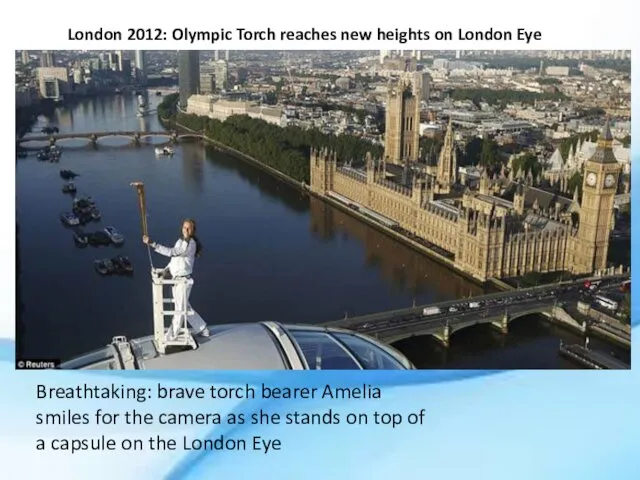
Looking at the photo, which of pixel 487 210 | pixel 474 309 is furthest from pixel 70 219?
pixel 487 210

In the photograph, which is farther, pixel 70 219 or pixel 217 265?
pixel 70 219

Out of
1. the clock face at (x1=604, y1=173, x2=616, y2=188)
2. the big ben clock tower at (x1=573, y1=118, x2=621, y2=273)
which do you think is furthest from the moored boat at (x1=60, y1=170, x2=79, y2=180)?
the clock face at (x1=604, y1=173, x2=616, y2=188)

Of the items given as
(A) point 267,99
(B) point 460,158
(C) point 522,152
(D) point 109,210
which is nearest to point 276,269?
(D) point 109,210

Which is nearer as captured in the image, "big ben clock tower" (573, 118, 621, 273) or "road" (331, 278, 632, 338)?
"road" (331, 278, 632, 338)

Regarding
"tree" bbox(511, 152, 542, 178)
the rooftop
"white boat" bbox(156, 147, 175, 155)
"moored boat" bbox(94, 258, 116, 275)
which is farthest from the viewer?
"tree" bbox(511, 152, 542, 178)

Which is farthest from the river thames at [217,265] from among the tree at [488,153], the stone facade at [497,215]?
the tree at [488,153]

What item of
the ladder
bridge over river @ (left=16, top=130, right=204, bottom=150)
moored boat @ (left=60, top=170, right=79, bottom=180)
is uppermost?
bridge over river @ (left=16, top=130, right=204, bottom=150)

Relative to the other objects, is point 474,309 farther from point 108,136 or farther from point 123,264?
point 108,136

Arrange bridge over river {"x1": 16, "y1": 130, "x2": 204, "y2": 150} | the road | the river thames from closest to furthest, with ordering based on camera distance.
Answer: the river thames, the road, bridge over river {"x1": 16, "y1": 130, "x2": 204, "y2": 150}

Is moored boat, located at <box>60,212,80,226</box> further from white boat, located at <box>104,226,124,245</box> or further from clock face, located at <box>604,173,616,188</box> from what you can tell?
clock face, located at <box>604,173,616,188</box>
